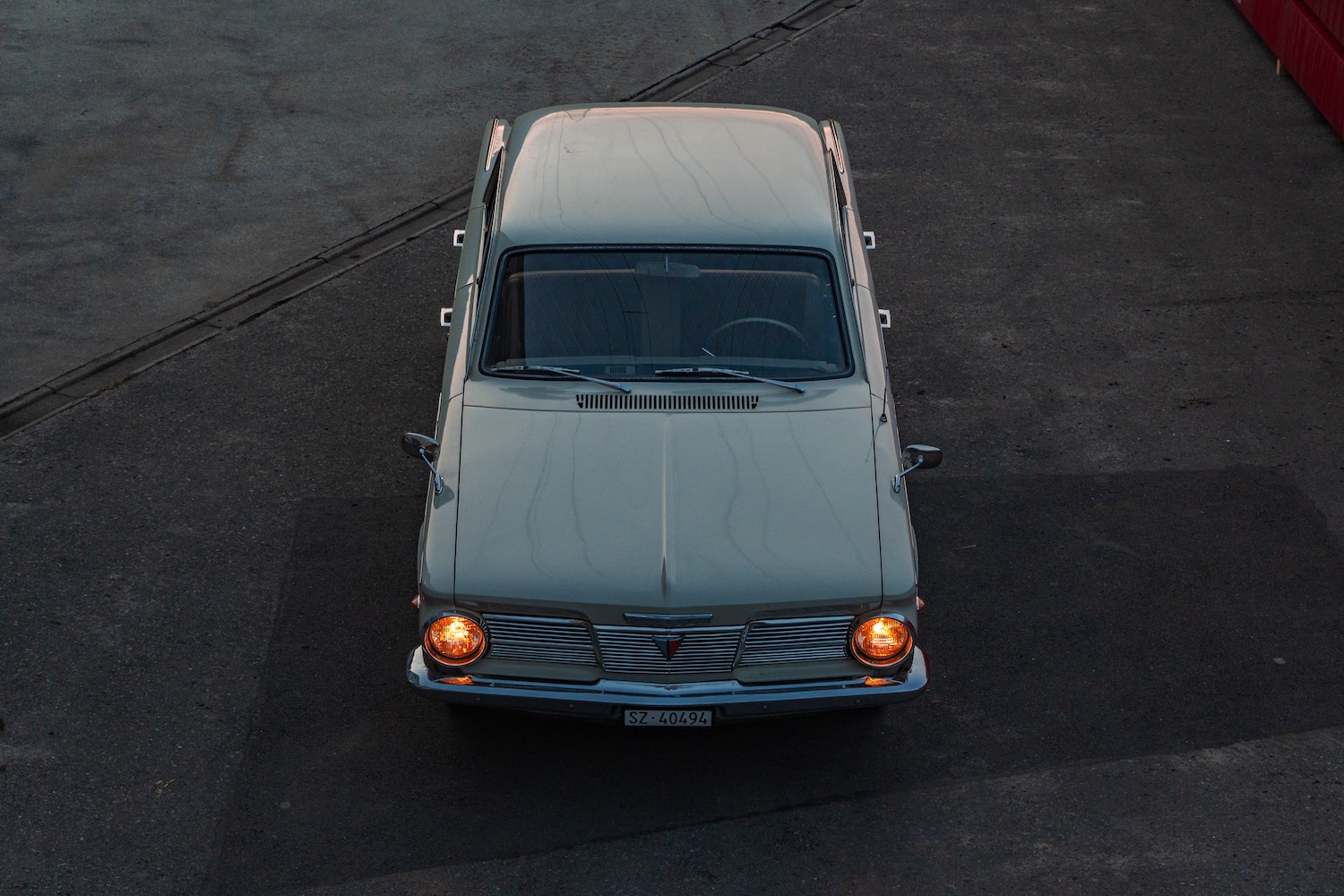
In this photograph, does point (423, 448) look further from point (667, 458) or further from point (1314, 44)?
point (1314, 44)

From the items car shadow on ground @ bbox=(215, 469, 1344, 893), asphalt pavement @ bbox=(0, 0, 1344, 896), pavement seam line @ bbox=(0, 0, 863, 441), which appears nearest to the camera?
asphalt pavement @ bbox=(0, 0, 1344, 896)

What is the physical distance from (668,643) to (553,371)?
140 centimetres

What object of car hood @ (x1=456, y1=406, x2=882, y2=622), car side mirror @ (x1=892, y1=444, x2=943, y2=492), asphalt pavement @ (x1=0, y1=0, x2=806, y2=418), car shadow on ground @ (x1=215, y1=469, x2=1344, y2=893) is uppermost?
car hood @ (x1=456, y1=406, x2=882, y2=622)

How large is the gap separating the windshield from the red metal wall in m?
7.53

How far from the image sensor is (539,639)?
5082 millimetres

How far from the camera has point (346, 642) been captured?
248 inches

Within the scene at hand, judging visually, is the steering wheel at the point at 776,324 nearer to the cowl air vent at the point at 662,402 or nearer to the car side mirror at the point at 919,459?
the cowl air vent at the point at 662,402

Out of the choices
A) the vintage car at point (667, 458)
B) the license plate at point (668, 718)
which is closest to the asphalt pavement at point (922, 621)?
the license plate at point (668, 718)

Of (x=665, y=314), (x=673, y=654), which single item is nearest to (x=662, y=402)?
(x=665, y=314)

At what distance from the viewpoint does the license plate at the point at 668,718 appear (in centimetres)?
509

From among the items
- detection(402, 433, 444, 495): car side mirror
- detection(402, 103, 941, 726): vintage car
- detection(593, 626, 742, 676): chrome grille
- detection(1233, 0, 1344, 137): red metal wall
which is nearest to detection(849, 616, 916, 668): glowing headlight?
detection(402, 103, 941, 726): vintage car

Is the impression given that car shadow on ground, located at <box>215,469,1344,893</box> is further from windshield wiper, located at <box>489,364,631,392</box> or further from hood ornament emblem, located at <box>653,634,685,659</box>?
windshield wiper, located at <box>489,364,631,392</box>

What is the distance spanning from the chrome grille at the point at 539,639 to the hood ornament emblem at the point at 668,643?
0.25 m

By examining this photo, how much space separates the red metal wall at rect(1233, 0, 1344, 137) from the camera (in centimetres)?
1134
